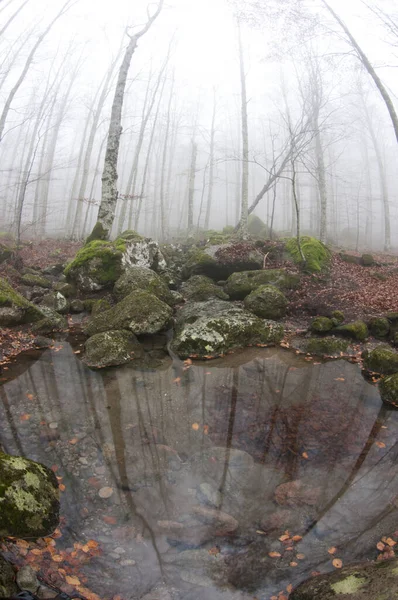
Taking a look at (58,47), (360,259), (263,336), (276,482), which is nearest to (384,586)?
(276,482)

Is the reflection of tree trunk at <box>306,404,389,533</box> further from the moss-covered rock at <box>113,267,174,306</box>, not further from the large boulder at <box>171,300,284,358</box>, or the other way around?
the moss-covered rock at <box>113,267,174,306</box>

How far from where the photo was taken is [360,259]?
11.9 m

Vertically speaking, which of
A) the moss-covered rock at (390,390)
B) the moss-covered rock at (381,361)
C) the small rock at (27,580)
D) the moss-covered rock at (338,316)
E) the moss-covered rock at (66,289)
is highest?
the moss-covered rock at (66,289)

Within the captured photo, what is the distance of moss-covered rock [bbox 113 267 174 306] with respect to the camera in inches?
348

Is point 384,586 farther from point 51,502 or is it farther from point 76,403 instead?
point 76,403

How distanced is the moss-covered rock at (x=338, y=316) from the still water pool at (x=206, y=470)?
1829 millimetres

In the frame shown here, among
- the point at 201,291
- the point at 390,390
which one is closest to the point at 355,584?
the point at 390,390

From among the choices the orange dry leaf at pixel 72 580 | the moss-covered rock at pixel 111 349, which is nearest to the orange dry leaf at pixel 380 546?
the orange dry leaf at pixel 72 580

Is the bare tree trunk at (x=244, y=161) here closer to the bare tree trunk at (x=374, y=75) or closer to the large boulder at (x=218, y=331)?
the bare tree trunk at (x=374, y=75)

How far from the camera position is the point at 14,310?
Result: 725 centimetres

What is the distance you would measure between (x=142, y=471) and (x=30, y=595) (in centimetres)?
166

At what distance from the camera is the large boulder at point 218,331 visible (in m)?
6.96

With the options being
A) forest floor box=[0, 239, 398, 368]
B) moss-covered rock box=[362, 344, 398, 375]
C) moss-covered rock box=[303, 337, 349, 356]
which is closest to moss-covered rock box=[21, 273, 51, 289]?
forest floor box=[0, 239, 398, 368]

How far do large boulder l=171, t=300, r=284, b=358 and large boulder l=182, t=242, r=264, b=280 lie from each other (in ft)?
9.75
